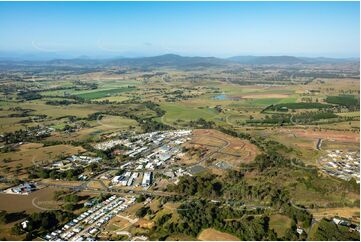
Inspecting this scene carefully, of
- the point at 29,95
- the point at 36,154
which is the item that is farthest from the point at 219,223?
the point at 29,95

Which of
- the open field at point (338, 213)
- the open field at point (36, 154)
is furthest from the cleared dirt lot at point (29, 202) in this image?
the open field at point (338, 213)

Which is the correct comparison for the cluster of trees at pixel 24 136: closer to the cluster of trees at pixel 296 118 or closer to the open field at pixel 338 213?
the cluster of trees at pixel 296 118

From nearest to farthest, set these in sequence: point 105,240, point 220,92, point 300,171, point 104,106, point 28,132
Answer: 1. point 105,240
2. point 300,171
3. point 28,132
4. point 104,106
5. point 220,92

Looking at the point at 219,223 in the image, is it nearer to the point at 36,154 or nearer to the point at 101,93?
the point at 36,154

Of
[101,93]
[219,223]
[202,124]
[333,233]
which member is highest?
[101,93]

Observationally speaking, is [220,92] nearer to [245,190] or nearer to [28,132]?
[28,132]

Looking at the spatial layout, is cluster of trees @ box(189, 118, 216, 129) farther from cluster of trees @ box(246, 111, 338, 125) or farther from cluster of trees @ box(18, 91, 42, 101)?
cluster of trees @ box(18, 91, 42, 101)

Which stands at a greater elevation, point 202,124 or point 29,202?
point 202,124

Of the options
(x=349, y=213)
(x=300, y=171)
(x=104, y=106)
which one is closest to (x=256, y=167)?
(x=300, y=171)
